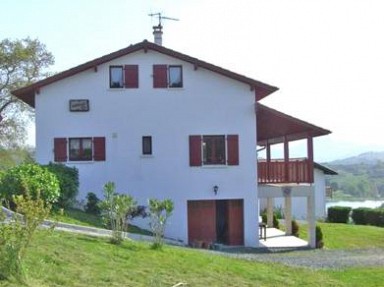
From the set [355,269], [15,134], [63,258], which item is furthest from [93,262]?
[15,134]

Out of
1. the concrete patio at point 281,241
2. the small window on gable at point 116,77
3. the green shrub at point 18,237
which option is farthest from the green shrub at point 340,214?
the green shrub at point 18,237

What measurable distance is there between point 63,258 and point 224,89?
A: 16.3 metres

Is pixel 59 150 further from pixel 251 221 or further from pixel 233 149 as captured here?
pixel 251 221

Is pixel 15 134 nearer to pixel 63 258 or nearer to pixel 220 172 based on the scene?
pixel 220 172

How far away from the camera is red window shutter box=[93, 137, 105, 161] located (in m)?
27.1

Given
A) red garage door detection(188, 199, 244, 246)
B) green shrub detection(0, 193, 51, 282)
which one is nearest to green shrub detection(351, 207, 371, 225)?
red garage door detection(188, 199, 244, 246)

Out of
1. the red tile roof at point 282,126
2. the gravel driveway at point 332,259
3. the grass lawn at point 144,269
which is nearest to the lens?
the grass lawn at point 144,269

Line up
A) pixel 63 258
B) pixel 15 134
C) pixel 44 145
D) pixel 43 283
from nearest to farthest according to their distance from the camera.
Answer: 1. pixel 43 283
2. pixel 63 258
3. pixel 44 145
4. pixel 15 134

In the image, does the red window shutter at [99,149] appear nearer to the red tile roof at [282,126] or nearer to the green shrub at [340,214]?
the red tile roof at [282,126]

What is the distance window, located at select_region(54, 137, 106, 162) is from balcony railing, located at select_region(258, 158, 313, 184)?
6508 millimetres

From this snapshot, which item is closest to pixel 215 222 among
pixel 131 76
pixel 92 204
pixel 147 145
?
pixel 147 145

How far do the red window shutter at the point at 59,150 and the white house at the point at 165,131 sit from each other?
4 centimetres

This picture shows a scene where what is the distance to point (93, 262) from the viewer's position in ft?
41.0

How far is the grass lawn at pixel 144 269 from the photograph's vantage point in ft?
36.7
